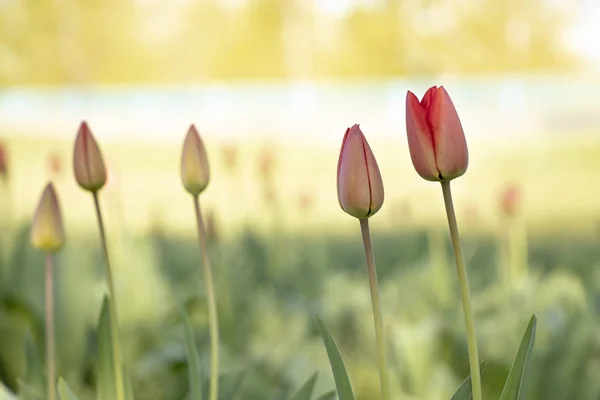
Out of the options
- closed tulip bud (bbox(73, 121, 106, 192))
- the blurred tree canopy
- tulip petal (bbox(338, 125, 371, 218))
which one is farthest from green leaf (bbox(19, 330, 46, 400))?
the blurred tree canopy

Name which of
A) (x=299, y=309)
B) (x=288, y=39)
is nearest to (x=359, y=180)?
(x=299, y=309)

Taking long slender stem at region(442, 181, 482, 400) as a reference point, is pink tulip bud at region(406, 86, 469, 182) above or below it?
above

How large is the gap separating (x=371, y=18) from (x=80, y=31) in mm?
1441

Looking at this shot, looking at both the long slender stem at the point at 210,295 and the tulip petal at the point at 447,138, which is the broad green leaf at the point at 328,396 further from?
the tulip petal at the point at 447,138

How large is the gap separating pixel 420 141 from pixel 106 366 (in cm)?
23

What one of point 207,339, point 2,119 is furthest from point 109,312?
point 2,119

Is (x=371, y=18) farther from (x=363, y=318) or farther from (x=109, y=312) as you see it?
(x=109, y=312)

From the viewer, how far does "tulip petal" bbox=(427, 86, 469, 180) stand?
307mm

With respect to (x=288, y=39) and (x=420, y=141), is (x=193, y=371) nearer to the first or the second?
(x=420, y=141)

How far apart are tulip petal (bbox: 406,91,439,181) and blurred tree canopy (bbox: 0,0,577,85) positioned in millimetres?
2842

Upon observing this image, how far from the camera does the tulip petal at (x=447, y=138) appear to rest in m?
0.31

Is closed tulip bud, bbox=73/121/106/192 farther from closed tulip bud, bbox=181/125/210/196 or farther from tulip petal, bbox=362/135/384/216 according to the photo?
tulip petal, bbox=362/135/384/216

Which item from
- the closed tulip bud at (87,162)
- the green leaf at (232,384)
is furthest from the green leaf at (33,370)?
the closed tulip bud at (87,162)

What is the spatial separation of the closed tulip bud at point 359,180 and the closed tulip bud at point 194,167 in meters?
0.09
